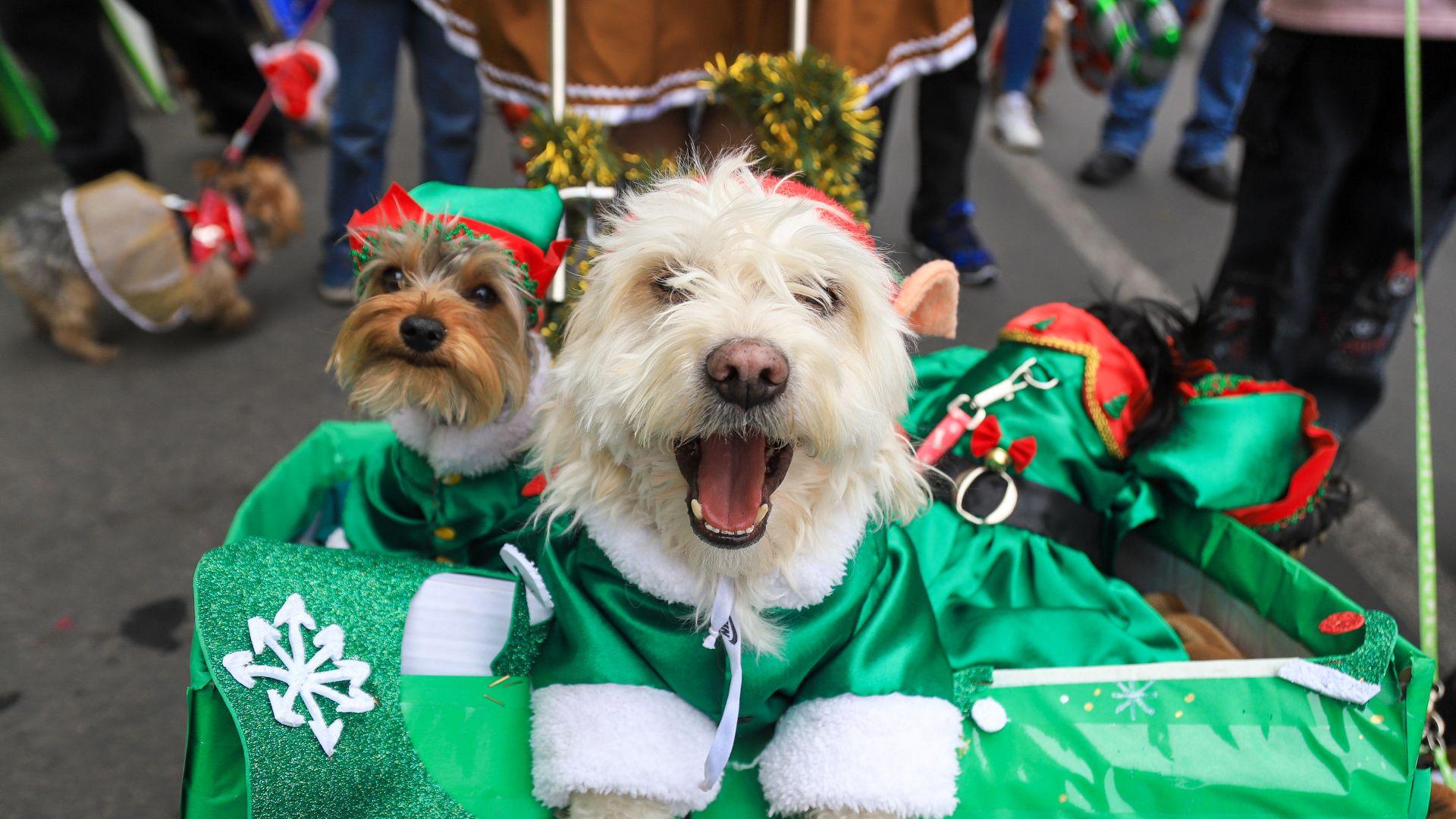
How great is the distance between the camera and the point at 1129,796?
1.46 m

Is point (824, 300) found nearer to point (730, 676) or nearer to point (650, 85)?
point (730, 676)

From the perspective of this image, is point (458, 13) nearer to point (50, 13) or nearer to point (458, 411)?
point (458, 411)

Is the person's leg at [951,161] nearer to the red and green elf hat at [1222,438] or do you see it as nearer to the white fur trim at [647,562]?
the red and green elf hat at [1222,438]

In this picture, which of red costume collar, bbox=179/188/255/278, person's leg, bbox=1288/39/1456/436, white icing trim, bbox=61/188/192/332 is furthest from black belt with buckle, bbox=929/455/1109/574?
white icing trim, bbox=61/188/192/332

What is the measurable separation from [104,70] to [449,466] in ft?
9.90

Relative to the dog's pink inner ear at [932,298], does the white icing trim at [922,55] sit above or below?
above

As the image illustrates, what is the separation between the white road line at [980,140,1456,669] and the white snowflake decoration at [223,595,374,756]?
72.9 inches

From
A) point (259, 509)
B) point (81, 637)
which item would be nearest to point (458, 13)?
point (259, 509)

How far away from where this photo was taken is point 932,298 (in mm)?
1633

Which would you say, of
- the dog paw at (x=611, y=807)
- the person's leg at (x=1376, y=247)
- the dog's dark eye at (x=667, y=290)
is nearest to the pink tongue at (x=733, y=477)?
the dog's dark eye at (x=667, y=290)

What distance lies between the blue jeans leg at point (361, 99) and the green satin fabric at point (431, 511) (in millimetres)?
1704

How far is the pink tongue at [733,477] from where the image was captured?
130 centimetres

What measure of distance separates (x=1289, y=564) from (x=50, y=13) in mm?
4343

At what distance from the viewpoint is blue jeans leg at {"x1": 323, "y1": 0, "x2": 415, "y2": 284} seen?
134 inches
